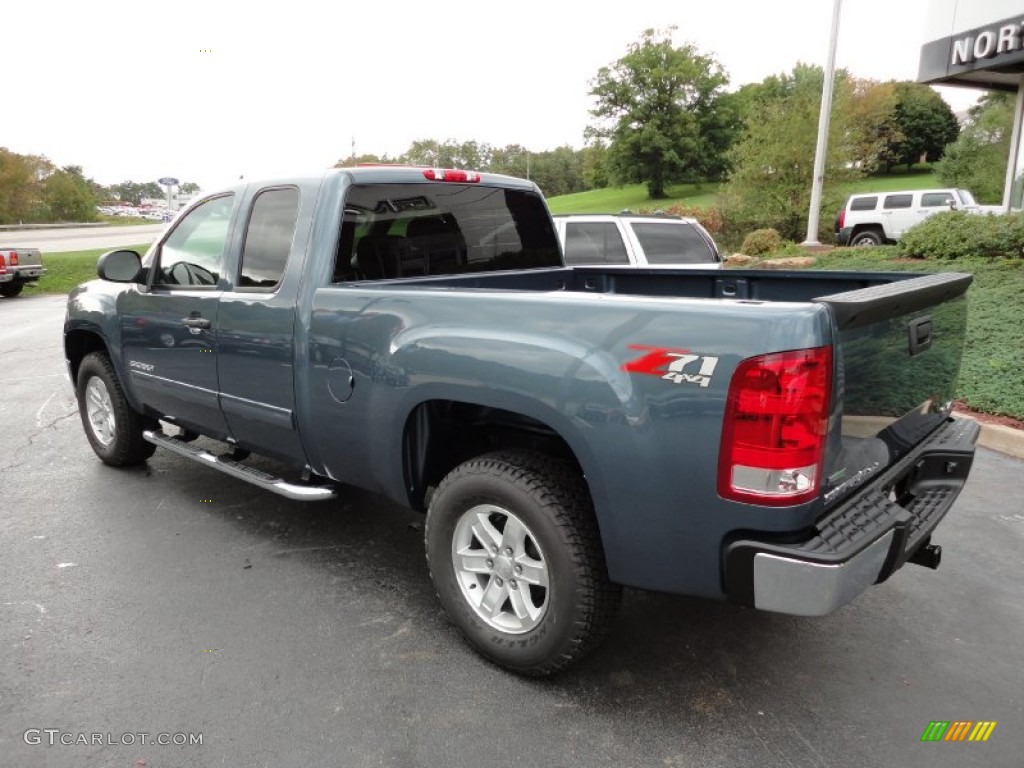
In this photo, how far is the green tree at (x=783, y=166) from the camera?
917 inches

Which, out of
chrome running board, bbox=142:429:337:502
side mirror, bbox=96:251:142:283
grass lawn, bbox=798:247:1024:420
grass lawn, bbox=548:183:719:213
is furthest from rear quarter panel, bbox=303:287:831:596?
grass lawn, bbox=548:183:719:213

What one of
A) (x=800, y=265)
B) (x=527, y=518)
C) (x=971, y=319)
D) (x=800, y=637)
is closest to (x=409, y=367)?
(x=527, y=518)

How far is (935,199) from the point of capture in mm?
22969

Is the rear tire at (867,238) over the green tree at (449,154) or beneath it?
beneath

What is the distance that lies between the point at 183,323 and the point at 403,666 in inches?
92.0

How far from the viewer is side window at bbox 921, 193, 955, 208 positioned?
74.5 ft

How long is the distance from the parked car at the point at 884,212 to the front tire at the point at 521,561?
22.7 metres

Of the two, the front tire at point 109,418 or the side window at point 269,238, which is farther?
the front tire at point 109,418

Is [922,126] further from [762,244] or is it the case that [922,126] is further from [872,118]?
[762,244]

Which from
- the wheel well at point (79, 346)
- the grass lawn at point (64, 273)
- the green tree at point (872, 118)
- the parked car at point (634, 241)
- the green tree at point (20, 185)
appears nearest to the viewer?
the wheel well at point (79, 346)

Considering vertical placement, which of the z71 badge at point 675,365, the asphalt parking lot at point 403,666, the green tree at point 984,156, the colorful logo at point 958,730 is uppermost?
the green tree at point 984,156

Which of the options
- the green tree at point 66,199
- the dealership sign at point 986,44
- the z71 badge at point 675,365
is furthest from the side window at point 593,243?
the green tree at point 66,199

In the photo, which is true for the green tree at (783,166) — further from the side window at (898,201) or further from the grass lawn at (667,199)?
the grass lawn at (667,199)

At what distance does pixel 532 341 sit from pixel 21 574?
3.00 meters
